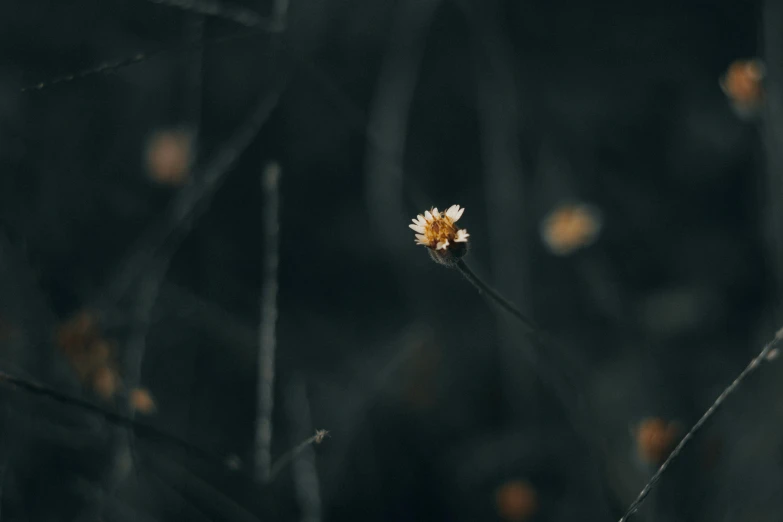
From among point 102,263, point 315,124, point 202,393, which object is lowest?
point 202,393

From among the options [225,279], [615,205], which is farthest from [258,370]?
[615,205]

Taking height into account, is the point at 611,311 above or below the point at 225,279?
below

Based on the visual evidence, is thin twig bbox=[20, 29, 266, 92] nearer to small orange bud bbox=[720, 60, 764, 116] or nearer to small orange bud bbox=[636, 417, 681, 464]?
small orange bud bbox=[636, 417, 681, 464]

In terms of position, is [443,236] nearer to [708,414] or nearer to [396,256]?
[708,414]

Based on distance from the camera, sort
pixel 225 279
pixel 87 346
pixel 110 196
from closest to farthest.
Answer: pixel 87 346
pixel 225 279
pixel 110 196

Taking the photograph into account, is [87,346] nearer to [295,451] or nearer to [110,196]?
[295,451]

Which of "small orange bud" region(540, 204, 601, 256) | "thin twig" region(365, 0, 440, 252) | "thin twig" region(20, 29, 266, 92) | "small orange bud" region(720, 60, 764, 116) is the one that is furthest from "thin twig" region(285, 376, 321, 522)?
"small orange bud" region(720, 60, 764, 116)

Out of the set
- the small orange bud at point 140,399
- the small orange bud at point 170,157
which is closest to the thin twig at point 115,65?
the small orange bud at point 140,399
